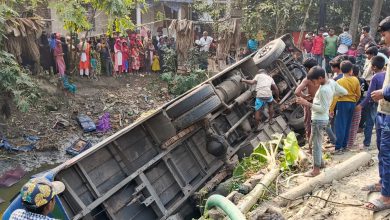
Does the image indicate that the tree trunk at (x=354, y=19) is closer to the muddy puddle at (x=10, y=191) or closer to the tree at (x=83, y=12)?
the tree at (x=83, y=12)

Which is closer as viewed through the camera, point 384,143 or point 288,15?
point 384,143

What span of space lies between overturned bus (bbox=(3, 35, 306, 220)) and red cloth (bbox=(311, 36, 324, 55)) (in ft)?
21.0

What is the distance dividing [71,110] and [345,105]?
846 centimetres

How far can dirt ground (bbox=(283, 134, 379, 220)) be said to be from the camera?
3924 mm

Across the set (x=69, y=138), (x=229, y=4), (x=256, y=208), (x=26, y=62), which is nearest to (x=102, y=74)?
(x=26, y=62)

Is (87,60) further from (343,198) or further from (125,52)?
(343,198)

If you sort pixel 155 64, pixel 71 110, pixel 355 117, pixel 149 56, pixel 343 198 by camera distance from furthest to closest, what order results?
1. pixel 155 64
2. pixel 149 56
3. pixel 71 110
4. pixel 355 117
5. pixel 343 198

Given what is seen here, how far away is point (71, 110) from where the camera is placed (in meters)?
11.6

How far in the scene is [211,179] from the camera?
6.43 meters

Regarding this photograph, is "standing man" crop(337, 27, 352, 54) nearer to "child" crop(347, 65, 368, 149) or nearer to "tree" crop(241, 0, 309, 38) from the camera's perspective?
"tree" crop(241, 0, 309, 38)

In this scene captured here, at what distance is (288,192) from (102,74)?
1090 centimetres

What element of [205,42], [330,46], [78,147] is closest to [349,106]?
[78,147]

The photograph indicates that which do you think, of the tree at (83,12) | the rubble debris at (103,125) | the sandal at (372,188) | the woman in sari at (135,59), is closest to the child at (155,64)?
the woman in sari at (135,59)

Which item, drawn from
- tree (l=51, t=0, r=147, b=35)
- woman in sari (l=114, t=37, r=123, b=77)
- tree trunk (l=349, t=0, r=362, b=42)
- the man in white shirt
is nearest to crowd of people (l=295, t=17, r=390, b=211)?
tree (l=51, t=0, r=147, b=35)
